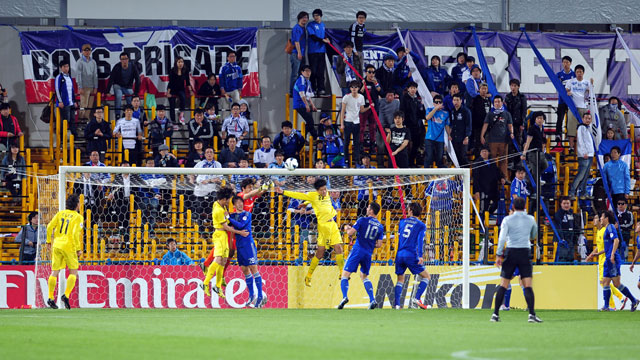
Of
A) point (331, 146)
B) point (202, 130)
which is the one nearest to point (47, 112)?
point (202, 130)

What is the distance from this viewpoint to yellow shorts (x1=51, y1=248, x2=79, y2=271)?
1656cm

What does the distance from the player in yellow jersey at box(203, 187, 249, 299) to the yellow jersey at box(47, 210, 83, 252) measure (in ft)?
7.92

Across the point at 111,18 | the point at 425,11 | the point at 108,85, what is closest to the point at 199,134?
the point at 108,85

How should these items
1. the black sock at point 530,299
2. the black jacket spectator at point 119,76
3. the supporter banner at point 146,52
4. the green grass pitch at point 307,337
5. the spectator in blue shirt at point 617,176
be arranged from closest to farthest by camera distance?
1. the green grass pitch at point 307,337
2. the black sock at point 530,299
3. the spectator in blue shirt at point 617,176
4. the black jacket spectator at point 119,76
5. the supporter banner at point 146,52

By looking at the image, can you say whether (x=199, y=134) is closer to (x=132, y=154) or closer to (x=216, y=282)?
(x=132, y=154)

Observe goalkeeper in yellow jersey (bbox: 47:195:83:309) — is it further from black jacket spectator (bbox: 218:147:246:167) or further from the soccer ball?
black jacket spectator (bbox: 218:147:246:167)

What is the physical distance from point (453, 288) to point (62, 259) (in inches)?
305

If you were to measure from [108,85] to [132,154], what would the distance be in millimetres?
2763

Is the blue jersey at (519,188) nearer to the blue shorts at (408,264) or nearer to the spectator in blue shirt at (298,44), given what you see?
the blue shorts at (408,264)

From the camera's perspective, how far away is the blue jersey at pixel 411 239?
1772 centimetres

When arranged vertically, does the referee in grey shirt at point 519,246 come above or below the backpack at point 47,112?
below

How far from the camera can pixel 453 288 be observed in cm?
1984

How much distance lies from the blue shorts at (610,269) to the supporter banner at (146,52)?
426 inches

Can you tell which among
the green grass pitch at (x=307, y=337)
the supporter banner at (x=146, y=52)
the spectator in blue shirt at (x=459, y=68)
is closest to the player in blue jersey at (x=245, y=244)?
the green grass pitch at (x=307, y=337)
